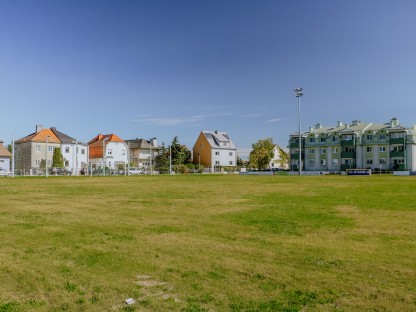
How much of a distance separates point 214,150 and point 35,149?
51.8 metres

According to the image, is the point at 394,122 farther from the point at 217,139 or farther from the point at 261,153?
the point at 217,139

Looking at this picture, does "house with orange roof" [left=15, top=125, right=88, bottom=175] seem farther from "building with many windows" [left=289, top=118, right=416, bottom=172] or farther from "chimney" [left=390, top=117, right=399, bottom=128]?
"chimney" [left=390, top=117, right=399, bottom=128]

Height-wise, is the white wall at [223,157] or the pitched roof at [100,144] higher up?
the pitched roof at [100,144]

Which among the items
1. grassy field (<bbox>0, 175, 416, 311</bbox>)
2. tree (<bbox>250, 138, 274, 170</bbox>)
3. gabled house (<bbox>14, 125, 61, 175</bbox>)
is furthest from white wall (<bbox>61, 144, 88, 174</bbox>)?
grassy field (<bbox>0, 175, 416, 311</bbox>)

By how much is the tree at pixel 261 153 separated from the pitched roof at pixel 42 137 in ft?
175

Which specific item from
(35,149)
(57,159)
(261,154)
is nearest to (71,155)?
(57,159)

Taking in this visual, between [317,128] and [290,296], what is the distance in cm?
10714

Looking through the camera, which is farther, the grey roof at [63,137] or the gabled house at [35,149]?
the grey roof at [63,137]

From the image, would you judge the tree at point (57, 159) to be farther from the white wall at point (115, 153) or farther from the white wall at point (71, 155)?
the white wall at point (115, 153)

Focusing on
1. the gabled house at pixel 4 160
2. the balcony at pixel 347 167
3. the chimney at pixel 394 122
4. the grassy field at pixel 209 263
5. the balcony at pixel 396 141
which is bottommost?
the grassy field at pixel 209 263

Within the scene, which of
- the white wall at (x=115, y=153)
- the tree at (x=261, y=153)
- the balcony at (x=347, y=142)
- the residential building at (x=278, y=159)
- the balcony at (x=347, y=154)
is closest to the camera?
the balcony at (x=347, y=142)

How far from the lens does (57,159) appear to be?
86.8m

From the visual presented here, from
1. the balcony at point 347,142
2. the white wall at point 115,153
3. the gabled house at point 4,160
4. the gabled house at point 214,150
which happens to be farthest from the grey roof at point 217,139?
A: the gabled house at point 4,160

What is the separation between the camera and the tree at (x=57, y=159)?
86500 mm
